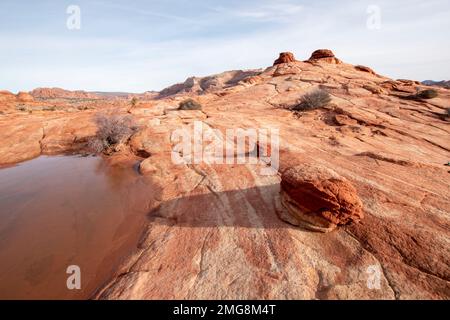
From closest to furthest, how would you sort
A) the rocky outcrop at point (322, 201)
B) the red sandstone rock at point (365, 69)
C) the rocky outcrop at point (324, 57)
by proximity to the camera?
the rocky outcrop at point (322, 201) < the red sandstone rock at point (365, 69) < the rocky outcrop at point (324, 57)

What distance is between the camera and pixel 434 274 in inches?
151

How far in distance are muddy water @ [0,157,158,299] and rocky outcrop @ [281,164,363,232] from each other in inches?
149

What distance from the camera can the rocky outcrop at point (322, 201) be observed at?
15.9 ft

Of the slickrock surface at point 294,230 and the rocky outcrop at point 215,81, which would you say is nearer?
the slickrock surface at point 294,230

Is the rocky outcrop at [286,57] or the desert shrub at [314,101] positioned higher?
the rocky outcrop at [286,57]

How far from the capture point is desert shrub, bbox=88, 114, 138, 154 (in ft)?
38.4

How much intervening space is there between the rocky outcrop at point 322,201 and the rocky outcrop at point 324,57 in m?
31.0

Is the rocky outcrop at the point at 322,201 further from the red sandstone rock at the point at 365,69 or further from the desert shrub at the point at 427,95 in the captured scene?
the red sandstone rock at the point at 365,69

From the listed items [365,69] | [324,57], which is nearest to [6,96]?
[324,57]

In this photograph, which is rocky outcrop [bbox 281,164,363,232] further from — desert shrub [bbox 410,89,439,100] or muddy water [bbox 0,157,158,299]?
desert shrub [bbox 410,89,439,100]

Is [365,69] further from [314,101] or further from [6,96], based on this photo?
[6,96]

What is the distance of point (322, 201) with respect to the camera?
4.82 m

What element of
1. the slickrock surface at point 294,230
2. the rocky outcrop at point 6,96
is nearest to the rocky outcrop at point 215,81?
the rocky outcrop at point 6,96
